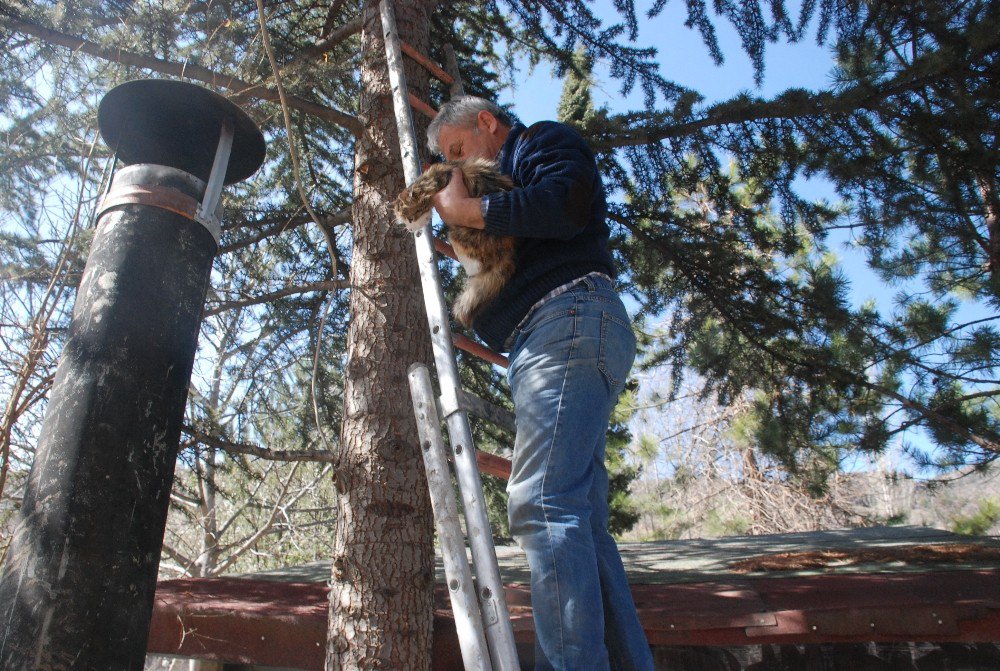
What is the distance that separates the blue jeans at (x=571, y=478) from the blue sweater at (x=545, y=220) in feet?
0.30

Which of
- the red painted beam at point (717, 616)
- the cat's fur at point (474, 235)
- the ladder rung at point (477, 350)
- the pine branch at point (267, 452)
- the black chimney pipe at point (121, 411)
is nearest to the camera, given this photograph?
the black chimney pipe at point (121, 411)

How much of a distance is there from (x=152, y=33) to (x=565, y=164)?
2737 millimetres

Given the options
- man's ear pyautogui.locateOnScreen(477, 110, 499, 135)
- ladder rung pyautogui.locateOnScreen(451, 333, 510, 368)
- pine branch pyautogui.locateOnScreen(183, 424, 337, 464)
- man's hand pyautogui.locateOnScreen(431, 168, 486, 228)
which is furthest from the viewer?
pine branch pyautogui.locateOnScreen(183, 424, 337, 464)

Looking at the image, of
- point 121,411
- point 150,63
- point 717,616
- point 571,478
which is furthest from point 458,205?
point 717,616

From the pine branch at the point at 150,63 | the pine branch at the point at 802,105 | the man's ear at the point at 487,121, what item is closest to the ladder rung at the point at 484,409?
the man's ear at the point at 487,121

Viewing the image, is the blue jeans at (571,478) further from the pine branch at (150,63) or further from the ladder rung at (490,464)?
the pine branch at (150,63)

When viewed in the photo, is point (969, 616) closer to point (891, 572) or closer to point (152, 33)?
point (891, 572)

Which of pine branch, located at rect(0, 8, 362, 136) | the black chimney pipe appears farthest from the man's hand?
pine branch, located at rect(0, 8, 362, 136)

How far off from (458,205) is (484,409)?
2.21 ft

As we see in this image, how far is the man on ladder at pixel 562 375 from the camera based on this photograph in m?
1.88

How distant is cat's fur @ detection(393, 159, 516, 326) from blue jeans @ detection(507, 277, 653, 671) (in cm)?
22

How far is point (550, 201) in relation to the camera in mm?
2238

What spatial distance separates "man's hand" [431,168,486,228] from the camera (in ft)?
7.59

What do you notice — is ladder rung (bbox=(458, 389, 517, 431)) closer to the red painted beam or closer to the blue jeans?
the blue jeans
